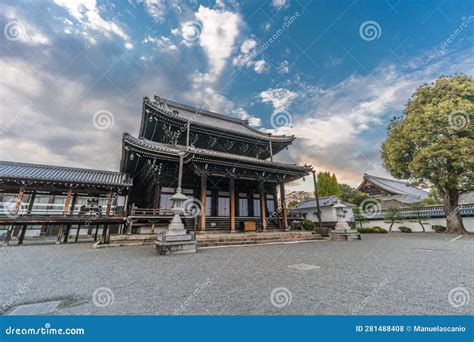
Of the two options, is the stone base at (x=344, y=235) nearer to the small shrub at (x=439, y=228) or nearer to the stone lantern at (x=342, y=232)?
the stone lantern at (x=342, y=232)

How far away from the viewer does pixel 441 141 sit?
12.2m

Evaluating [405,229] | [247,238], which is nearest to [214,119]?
[247,238]

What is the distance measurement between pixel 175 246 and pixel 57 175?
415 inches

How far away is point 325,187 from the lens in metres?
32.9

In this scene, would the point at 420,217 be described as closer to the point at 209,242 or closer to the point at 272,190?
the point at 272,190

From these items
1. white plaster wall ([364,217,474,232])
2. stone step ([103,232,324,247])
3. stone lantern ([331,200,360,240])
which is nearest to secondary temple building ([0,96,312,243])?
stone step ([103,232,324,247])

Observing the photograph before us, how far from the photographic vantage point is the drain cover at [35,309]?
2.35 m

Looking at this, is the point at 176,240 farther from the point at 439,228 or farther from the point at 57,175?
the point at 439,228

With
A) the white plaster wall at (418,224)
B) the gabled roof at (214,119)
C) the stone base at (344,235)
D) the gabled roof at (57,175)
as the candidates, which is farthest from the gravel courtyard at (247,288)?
the white plaster wall at (418,224)

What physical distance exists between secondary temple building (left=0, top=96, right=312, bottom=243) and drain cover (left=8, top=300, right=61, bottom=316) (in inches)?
233

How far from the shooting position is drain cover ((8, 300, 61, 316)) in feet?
7.72

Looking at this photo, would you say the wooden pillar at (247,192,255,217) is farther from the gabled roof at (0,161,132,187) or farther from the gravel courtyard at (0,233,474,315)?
the gravel courtyard at (0,233,474,315)

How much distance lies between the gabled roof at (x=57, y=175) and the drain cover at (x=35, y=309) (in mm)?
10908

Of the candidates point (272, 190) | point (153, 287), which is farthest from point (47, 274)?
point (272, 190)
